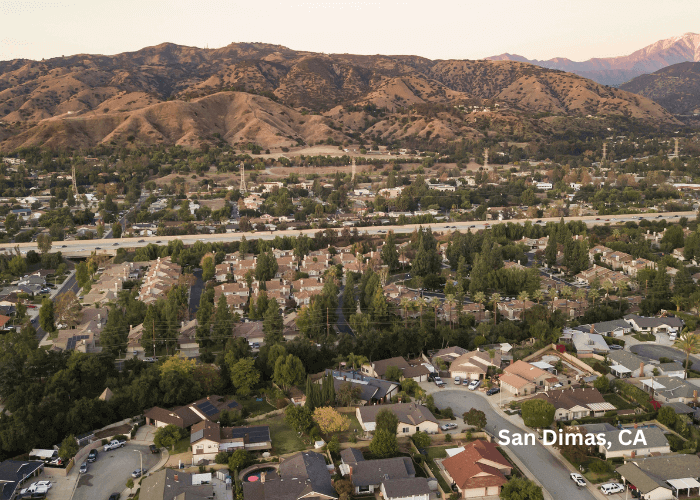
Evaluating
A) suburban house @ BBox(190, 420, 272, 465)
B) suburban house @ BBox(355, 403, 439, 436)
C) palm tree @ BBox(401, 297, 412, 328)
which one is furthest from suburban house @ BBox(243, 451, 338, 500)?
palm tree @ BBox(401, 297, 412, 328)

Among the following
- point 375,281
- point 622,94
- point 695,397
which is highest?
point 622,94

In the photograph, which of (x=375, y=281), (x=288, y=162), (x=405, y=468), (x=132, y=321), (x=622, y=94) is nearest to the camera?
(x=405, y=468)

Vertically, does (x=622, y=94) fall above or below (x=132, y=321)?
above

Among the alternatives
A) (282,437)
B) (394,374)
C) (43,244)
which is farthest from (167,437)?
(43,244)

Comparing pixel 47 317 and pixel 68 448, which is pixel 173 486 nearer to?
pixel 68 448

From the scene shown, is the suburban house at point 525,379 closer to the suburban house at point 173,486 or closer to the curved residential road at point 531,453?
the curved residential road at point 531,453

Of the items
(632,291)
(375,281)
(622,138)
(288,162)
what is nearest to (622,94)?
(622,138)

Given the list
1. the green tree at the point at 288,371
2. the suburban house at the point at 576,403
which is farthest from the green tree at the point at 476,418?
the green tree at the point at 288,371

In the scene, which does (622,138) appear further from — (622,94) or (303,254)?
(303,254)
